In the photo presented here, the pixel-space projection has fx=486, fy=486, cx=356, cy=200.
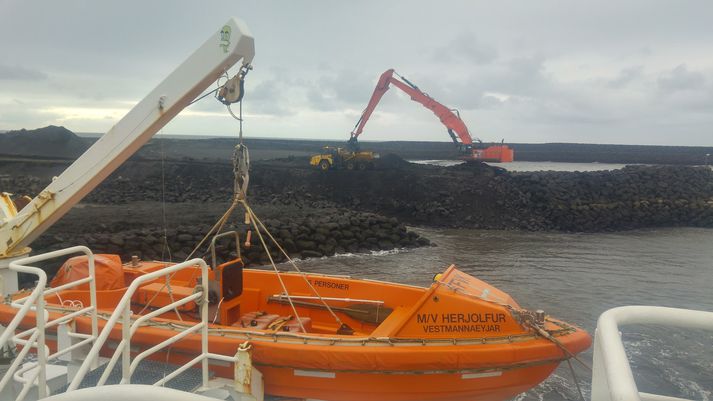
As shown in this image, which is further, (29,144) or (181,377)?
(29,144)

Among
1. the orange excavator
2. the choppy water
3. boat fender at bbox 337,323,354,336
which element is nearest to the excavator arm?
the orange excavator

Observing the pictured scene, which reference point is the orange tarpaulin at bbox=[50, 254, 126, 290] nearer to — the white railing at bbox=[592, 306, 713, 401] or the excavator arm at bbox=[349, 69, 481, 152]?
the white railing at bbox=[592, 306, 713, 401]

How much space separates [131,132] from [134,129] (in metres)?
0.04

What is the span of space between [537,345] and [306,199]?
1699cm

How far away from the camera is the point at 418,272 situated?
467 inches

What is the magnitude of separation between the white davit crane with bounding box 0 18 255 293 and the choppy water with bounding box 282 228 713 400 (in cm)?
477

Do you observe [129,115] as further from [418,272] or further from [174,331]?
[418,272]

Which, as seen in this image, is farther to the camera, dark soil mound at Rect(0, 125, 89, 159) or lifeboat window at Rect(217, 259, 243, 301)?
dark soil mound at Rect(0, 125, 89, 159)

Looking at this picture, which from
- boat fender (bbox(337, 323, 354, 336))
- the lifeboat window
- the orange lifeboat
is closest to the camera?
the orange lifeboat

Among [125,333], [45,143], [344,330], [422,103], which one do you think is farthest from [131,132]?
[45,143]

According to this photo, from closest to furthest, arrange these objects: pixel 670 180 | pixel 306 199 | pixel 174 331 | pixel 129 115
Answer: pixel 174 331
pixel 129 115
pixel 306 199
pixel 670 180

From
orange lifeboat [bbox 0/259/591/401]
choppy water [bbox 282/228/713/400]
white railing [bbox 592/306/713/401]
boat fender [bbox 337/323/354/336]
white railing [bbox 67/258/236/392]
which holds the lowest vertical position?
choppy water [bbox 282/228/713/400]

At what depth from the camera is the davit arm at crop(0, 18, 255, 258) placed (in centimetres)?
427

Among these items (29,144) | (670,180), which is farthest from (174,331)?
(29,144)
